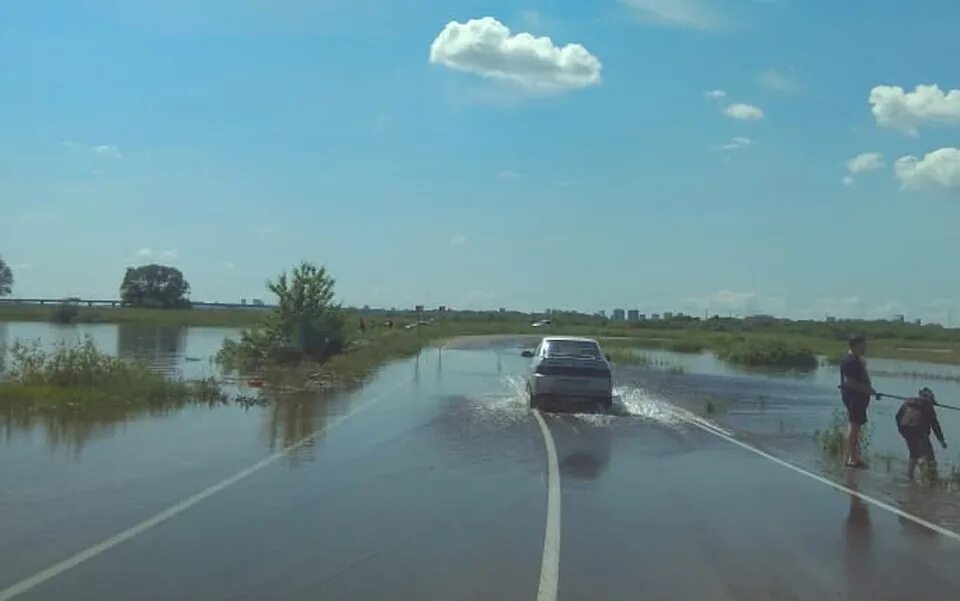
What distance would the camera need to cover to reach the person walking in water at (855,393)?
16438 mm

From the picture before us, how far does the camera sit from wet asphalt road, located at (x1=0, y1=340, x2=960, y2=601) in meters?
8.51

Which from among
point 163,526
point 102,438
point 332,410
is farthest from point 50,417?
point 163,526

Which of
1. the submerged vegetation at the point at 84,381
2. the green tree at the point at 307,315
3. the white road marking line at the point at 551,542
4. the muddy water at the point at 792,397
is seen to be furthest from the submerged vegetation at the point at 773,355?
the white road marking line at the point at 551,542

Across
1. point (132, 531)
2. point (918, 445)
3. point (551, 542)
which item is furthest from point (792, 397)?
point (132, 531)

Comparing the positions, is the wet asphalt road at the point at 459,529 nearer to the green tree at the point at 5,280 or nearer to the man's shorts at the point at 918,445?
the man's shorts at the point at 918,445

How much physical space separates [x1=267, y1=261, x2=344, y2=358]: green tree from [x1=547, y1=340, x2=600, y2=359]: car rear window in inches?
633

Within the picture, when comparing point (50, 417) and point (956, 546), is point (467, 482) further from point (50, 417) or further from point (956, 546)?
point (50, 417)

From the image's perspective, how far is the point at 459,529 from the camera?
10.7 metres

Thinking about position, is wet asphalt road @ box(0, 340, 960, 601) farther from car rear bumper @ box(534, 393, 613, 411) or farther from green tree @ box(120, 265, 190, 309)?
green tree @ box(120, 265, 190, 309)

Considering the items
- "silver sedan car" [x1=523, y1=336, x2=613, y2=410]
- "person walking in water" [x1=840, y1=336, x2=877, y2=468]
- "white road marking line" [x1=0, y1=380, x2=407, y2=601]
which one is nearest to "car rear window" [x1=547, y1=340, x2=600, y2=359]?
"silver sedan car" [x1=523, y1=336, x2=613, y2=410]

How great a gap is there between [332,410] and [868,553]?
14.4m

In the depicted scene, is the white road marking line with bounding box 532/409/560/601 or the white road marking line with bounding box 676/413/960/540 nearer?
the white road marking line with bounding box 532/409/560/601

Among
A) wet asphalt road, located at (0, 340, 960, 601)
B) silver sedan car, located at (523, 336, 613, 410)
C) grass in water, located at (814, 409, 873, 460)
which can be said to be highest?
silver sedan car, located at (523, 336, 613, 410)

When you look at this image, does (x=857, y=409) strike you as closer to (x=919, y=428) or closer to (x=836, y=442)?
(x=919, y=428)
